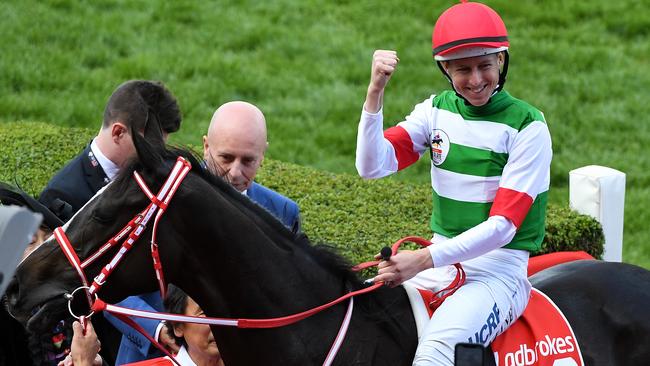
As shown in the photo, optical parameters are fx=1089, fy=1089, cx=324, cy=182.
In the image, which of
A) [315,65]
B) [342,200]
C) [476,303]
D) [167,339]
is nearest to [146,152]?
[167,339]

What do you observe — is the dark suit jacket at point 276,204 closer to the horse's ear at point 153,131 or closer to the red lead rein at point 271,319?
the red lead rein at point 271,319

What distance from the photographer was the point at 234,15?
11.1 meters

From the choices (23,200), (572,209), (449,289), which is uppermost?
(23,200)

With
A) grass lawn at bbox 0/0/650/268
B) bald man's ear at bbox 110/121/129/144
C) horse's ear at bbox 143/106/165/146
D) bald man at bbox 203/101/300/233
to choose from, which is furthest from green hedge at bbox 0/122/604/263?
horse's ear at bbox 143/106/165/146

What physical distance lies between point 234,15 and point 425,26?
6.39ft

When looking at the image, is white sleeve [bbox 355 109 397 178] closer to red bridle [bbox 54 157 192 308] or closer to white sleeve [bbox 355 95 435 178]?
white sleeve [bbox 355 95 435 178]

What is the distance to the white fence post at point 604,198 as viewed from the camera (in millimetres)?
6770

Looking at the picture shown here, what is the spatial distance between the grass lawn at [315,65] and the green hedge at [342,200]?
1717 mm

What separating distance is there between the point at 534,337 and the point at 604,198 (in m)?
2.74

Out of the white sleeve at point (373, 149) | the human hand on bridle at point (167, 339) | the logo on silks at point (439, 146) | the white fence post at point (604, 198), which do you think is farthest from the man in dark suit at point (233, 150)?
the white fence post at point (604, 198)

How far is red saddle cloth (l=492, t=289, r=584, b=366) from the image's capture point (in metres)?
4.22

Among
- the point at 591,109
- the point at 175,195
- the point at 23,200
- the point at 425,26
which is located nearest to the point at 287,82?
the point at 425,26

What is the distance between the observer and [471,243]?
399 centimetres

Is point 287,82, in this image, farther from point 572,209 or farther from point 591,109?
point 572,209
